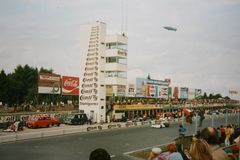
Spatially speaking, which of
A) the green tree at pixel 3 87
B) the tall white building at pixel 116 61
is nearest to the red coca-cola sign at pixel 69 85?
the tall white building at pixel 116 61

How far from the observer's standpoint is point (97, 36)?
171 ft

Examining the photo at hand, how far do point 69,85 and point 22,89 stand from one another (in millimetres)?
31776

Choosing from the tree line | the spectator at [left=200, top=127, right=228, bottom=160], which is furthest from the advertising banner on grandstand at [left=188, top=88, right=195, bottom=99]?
the spectator at [left=200, top=127, right=228, bottom=160]

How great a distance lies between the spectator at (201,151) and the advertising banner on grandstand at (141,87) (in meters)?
65.5

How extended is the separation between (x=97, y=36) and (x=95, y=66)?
4.68m

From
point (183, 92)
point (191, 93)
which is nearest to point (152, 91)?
point (183, 92)

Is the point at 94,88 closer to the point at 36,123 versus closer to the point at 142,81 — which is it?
the point at 36,123

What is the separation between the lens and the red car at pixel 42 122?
131ft

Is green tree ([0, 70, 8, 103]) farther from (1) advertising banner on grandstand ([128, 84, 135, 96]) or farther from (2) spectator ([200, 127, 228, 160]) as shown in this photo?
(2) spectator ([200, 127, 228, 160])

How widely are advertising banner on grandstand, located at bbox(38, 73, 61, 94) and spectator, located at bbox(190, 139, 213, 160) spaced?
4492cm

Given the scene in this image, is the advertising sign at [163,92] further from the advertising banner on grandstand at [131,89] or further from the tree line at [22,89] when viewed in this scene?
the tree line at [22,89]

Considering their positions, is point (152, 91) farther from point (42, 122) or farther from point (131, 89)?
point (42, 122)

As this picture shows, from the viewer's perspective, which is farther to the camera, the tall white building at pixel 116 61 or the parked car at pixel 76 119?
the tall white building at pixel 116 61

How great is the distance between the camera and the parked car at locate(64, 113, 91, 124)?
45812mm
